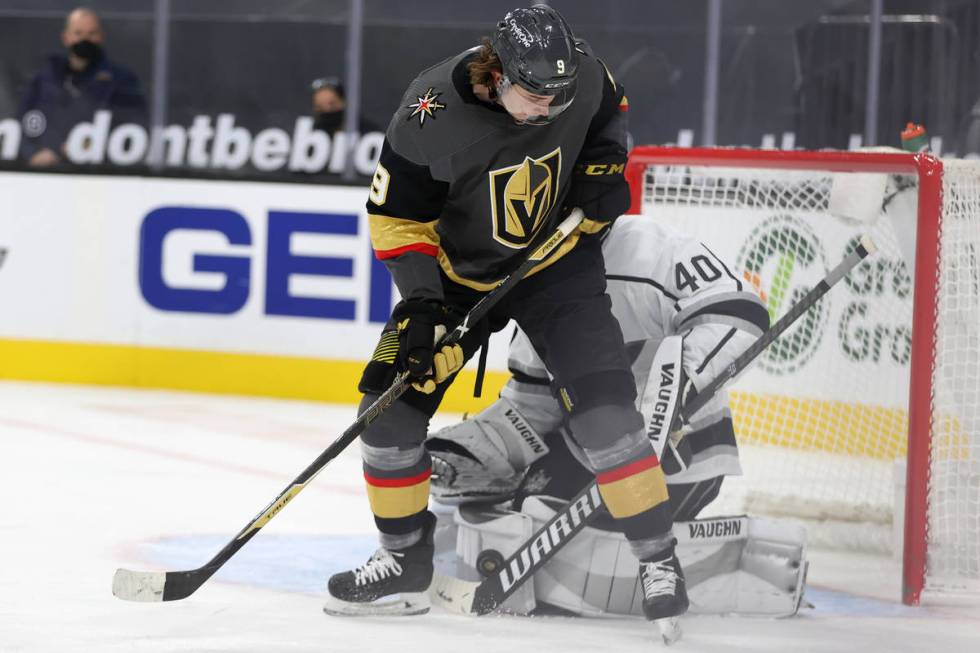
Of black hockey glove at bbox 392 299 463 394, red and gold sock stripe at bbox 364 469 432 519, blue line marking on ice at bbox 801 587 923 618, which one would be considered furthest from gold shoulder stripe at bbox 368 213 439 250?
blue line marking on ice at bbox 801 587 923 618

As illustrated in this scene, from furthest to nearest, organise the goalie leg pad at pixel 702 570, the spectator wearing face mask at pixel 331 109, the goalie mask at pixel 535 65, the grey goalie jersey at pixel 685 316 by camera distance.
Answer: the spectator wearing face mask at pixel 331 109 → the grey goalie jersey at pixel 685 316 → the goalie leg pad at pixel 702 570 → the goalie mask at pixel 535 65

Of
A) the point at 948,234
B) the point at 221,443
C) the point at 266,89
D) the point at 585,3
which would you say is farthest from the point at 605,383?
the point at 266,89

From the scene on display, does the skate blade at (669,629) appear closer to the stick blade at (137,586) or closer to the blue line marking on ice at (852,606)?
the blue line marking on ice at (852,606)

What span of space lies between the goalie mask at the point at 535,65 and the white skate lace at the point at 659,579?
2.72 feet

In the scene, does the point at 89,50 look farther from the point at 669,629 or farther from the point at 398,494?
the point at 669,629

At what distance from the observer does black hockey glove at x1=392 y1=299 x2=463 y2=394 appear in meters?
2.71

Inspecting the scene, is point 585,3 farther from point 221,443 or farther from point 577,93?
point 577,93

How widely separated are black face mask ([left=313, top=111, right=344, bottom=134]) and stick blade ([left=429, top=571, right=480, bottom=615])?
3.25 metres

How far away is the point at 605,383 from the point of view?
9.11 ft

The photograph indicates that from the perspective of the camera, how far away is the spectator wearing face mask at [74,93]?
616 centimetres

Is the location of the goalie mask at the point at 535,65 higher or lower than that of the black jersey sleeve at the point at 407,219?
higher

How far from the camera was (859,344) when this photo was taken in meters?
3.89

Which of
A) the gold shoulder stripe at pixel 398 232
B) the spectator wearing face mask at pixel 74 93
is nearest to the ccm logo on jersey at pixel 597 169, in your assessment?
the gold shoulder stripe at pixel 398 232

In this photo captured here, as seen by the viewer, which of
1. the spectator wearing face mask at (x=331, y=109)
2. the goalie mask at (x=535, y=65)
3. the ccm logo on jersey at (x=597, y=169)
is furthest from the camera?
the spectator wearing face mask at (x=331, y=109)
